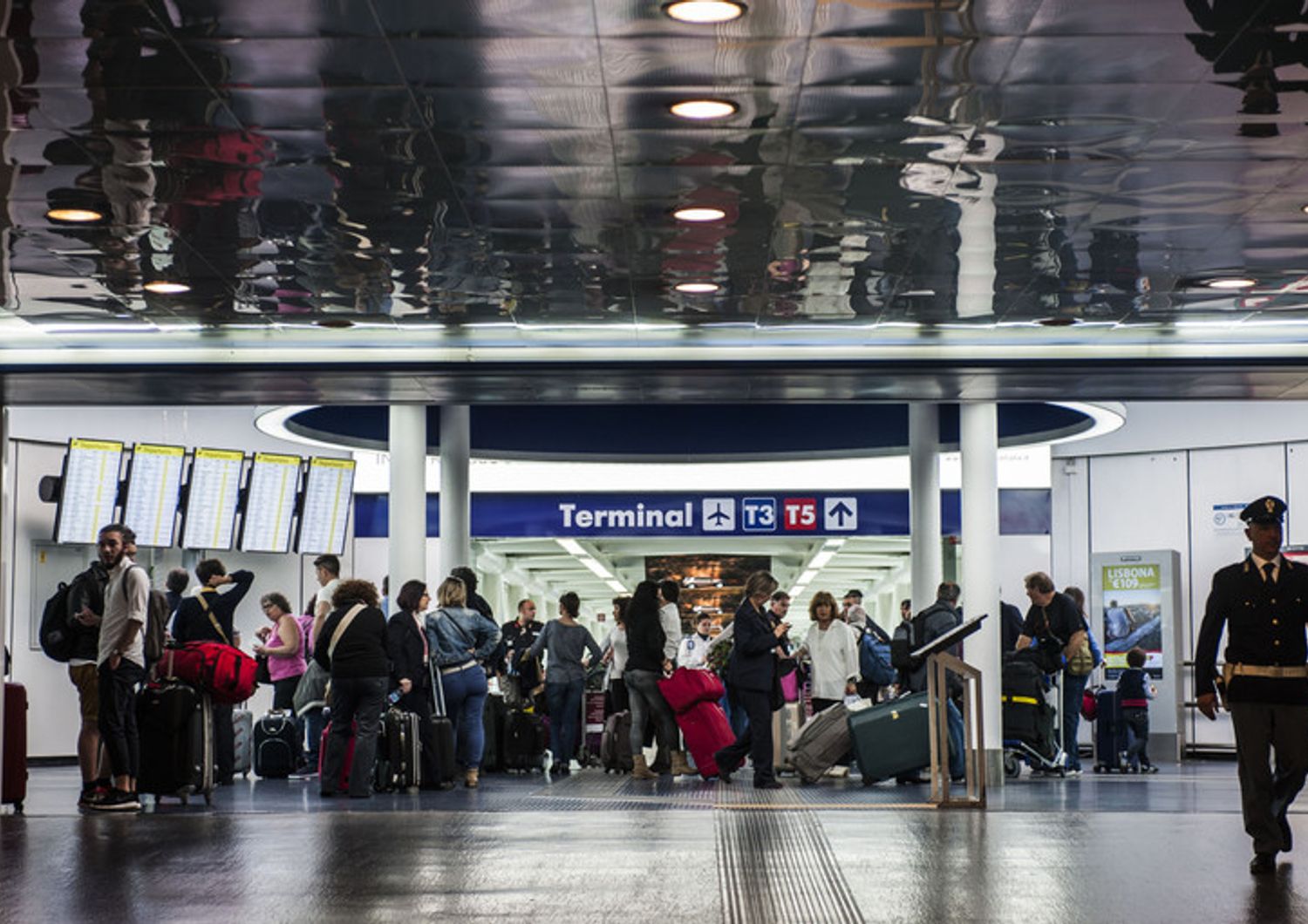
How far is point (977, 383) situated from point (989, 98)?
20.7 feet

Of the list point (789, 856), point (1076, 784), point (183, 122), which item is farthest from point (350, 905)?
point (1076, 784)

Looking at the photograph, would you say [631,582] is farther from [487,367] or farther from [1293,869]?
[1293,869]

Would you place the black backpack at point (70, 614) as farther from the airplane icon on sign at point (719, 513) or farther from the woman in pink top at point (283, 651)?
the airplane icon on sign at point (719, 513)

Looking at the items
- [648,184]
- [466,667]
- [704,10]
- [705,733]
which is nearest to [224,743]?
[466,667]

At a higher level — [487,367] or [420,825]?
[487,367]

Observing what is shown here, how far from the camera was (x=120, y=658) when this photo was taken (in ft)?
38.0

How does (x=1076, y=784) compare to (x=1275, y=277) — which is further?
(x=1076, y=784)

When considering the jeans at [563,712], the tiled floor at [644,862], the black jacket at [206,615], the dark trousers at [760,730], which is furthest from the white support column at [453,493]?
the tiled floor at [644,862]

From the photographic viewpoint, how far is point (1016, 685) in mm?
15961

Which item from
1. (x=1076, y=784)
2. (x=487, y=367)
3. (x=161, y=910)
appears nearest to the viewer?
(x=161, y=910)

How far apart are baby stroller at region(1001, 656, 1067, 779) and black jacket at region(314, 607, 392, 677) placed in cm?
573

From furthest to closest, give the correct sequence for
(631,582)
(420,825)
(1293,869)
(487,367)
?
(631,582) < (487,367) < (420,825) < (1293,869)

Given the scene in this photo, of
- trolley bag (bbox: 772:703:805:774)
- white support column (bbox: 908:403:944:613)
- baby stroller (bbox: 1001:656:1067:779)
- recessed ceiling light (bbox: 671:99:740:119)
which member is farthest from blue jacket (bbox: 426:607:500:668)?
recessed ceiling light (bbox: 671:99:740:119)

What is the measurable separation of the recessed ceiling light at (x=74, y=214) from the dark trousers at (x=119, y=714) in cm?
329
